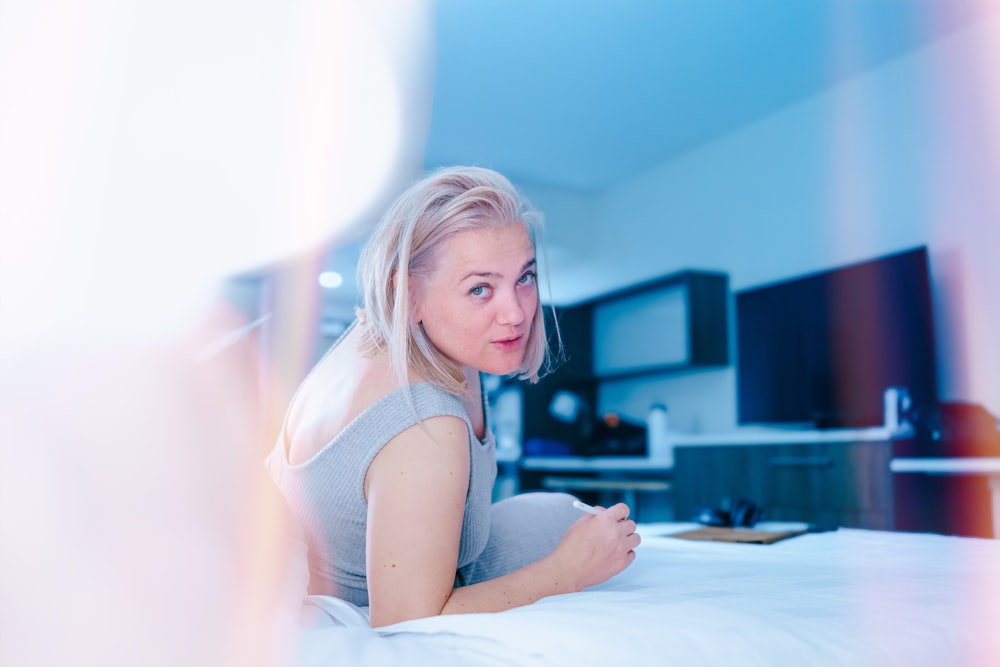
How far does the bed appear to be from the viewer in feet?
2.17

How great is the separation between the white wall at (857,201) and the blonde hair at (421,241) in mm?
2783

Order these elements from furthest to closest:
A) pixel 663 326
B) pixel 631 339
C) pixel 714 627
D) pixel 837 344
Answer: pixel 631 339 < pixel 663 326 < pixel 837 344 < pixel 714 627

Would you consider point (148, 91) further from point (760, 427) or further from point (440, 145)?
point (760, 427)

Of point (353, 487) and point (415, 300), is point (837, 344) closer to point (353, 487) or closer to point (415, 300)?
point (415, 300)

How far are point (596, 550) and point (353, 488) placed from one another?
30 cm

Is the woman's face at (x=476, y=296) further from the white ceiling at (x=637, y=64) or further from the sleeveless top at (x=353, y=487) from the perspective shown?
the white ceiling at (x=637, y=64)

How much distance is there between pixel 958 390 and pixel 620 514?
2717mm

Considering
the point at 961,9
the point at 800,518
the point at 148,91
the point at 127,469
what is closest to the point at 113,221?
the point at 148,91

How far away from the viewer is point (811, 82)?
3744 millimetres

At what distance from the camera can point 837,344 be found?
134 inches

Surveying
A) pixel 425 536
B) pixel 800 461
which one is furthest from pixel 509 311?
pixel 800 461

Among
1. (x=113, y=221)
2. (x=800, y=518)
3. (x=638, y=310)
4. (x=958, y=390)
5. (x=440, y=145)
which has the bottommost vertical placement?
(x=800, y=518)

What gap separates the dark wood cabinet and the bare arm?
76.4 inches

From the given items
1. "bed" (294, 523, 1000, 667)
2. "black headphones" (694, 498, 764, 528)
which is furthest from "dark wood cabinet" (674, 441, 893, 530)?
"bed" (294, 523, 1000, 667)
